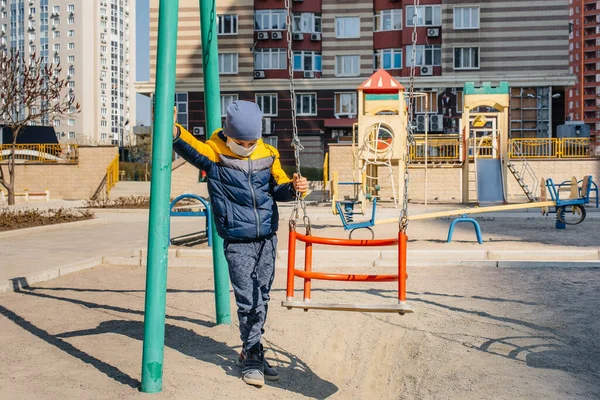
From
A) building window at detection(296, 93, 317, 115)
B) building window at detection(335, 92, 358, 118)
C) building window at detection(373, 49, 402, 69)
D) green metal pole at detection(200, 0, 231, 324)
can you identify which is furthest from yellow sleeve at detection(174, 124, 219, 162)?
building window at detection(373, 49, 402, 69)

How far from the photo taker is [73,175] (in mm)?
32938

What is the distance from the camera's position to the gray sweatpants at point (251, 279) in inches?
187

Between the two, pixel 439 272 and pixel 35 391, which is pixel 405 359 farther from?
pixel 439 272

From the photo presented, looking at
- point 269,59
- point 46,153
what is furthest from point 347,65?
point 46,153

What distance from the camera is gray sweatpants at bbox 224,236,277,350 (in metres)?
4.74

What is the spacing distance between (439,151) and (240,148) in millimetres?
27301

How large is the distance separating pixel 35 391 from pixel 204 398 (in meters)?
0.98

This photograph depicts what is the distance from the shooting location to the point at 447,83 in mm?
41000

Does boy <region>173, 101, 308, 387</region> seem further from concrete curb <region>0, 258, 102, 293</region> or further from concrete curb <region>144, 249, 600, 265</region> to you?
concrete curb <region>144, 249, 600, 265</region>

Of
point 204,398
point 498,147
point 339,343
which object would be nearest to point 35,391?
point 204,398

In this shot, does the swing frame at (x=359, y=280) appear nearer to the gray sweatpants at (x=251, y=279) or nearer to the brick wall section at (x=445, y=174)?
the gray sweatpants at (x=251, y=279)

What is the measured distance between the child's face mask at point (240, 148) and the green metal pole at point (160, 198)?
39 cm

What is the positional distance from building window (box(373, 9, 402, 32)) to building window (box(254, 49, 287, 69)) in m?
5.70

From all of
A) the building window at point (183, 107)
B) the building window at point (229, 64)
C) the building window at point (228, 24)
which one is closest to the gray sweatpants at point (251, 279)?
the building window at point (183, 107)
